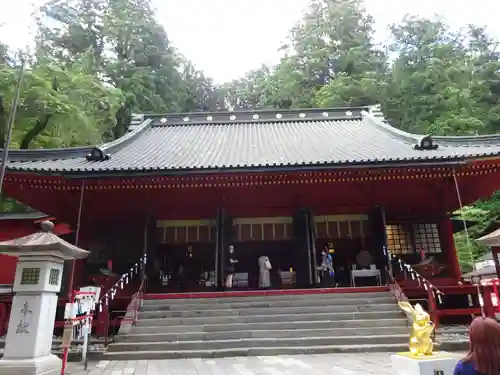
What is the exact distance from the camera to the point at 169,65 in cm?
3469

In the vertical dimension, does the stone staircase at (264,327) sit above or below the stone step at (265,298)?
below

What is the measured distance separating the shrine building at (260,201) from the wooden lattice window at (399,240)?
3 centimetres

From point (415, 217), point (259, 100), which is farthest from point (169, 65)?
point (415, 217)

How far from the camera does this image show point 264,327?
27.4 ft

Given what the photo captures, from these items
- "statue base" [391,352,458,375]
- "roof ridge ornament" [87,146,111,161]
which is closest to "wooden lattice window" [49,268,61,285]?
"statue base" [391,352,458,375]

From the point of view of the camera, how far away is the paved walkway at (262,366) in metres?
5.86

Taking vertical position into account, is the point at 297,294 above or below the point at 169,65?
below

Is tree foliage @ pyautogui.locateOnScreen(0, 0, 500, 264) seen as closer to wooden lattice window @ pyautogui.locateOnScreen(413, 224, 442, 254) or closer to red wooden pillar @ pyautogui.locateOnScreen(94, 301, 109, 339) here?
wooden lattice window @ pyautogui.locateOnScreen(413, 224, 442, 254)

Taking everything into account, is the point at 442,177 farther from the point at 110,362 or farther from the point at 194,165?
the point at 110,362

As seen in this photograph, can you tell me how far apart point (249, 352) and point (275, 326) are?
1109 mm

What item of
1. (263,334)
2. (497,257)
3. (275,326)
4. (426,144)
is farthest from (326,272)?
(426,144)

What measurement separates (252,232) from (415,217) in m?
5.51

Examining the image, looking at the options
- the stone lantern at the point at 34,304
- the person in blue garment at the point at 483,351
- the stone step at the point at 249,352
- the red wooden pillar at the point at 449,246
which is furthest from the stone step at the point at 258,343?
the person in blue garment at the point at 483,351

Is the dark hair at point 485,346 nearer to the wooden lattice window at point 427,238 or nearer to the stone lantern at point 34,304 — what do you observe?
the stone lantern at point 34,304
